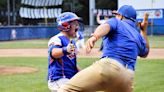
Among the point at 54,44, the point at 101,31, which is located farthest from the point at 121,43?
the point at 54,44

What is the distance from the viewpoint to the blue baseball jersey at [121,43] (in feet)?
15.6

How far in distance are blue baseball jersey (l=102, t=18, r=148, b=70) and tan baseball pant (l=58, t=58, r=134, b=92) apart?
0.43ft

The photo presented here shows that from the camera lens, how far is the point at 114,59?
15.4 feet

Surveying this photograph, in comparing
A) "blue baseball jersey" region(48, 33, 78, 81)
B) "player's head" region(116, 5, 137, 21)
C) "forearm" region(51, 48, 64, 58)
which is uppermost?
"player's head" region(116, 5, 137, 21)

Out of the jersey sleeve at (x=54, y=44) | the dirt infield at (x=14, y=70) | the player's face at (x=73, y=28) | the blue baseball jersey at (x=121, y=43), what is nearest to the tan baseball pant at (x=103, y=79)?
the blue baseball jersey at (x=121, y=43)

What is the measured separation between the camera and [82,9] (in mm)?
68625

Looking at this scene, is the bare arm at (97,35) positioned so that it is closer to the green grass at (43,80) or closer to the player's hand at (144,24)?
the player's hand at (144,24)

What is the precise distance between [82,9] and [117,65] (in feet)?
211

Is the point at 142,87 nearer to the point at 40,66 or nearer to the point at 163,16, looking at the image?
the point at 40,66

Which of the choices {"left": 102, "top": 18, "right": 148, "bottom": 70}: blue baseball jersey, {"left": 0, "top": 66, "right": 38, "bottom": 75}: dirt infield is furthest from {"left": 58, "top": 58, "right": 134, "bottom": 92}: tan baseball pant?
{"left": 0, "top": 66, "right": 38, "bottom": 75}: dirt infield

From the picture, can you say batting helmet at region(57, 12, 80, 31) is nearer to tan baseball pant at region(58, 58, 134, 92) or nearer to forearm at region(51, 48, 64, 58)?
forearm at region(51, 48, 64, 58)

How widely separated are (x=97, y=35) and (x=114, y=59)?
389 millimetres

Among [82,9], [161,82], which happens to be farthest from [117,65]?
[82,9]

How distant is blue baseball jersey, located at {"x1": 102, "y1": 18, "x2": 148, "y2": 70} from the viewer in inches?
187
